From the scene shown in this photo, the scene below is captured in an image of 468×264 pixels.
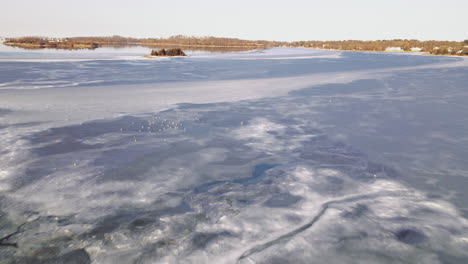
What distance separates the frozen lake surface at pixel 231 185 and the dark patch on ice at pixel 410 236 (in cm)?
1

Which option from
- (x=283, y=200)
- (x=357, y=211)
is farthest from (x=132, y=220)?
(x=357, y=211)

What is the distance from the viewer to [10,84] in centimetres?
1037

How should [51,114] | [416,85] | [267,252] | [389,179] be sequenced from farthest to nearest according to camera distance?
[416,85] < [51,114] < [389,179] < [267,252]

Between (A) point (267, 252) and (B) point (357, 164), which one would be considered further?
(B) point (357, 164)

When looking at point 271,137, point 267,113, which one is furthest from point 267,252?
point 267,113

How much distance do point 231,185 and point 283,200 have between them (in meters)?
0.64

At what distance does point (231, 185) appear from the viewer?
3391mm

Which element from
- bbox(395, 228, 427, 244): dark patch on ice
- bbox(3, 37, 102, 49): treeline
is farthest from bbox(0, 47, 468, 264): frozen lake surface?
bbox(3, 37, 102, 49): treeline

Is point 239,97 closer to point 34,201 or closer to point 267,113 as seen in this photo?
point 267,113

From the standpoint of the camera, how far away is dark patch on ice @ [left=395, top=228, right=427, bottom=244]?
2438mm

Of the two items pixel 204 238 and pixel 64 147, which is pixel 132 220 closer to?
pixel 204 238

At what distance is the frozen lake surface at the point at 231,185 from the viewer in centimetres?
234

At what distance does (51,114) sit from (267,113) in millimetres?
4874

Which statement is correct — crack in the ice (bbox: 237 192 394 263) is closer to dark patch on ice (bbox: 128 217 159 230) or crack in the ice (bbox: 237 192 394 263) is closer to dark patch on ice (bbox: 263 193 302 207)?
dark patch on ice (bbox: 263 193 302 207)
